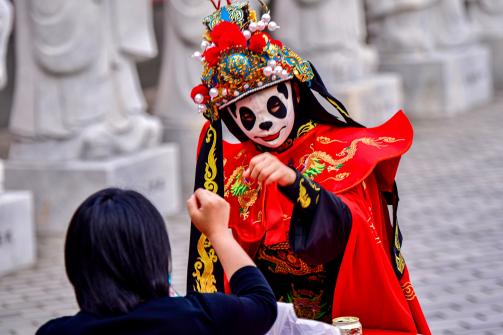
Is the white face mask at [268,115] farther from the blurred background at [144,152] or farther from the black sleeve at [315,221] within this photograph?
the blurred background at [144,152]

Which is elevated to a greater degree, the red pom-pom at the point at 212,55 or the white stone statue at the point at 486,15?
the red pom-pom at the point at 212,55

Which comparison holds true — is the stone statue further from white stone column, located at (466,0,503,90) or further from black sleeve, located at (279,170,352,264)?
white stone column, located at (466,0,503,90)

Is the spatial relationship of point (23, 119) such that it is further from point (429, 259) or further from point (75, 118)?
point (429, 259)

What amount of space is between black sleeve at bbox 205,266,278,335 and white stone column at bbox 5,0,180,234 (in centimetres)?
472

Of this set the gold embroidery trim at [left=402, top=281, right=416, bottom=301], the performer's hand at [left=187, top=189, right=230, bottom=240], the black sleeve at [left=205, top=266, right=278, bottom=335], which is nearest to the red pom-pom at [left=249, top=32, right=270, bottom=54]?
the gold embroidery trim at [left=402, top=281, right=416, bottom=301]

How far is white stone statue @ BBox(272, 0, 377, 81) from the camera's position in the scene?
10156 mm

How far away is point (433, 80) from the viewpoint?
12422 mm

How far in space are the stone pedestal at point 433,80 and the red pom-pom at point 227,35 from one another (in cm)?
901

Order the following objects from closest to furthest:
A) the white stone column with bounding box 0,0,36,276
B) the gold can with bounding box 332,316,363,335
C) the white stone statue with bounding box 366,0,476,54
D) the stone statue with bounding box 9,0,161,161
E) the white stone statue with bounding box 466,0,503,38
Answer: the gold can with bounding box 332,316,363,335 < the white stone column with bounding box 0,0,36,276 < the stone statue with bounding box 9,0,161,161 < the white stone statue with bounding box 366,0,476,54 < the white stone statue with bounding box 466,0,503,38

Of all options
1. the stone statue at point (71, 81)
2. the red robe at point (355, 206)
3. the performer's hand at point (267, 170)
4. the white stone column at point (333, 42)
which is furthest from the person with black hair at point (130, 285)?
the white stone column at point (333, 42)

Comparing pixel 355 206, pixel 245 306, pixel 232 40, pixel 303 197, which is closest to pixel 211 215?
pixel 245 306

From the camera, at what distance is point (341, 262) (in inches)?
135

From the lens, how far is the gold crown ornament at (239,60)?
11.6ft

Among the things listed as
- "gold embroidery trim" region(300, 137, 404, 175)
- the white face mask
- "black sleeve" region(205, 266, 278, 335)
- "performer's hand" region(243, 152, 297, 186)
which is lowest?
"black sleeve" region(205, 266, 278, 335)
